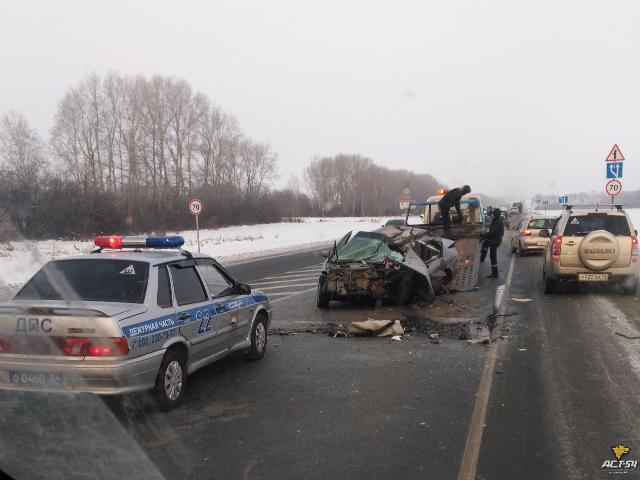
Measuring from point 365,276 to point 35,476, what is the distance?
6.46 m

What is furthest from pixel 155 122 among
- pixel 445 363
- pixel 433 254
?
pixel 445 363

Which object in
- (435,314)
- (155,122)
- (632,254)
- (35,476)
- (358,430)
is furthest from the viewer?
A: (155,122)

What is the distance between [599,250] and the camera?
10.3m

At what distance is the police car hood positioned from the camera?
13.9ft

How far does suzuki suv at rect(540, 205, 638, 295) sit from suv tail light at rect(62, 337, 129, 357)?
29.2 feet

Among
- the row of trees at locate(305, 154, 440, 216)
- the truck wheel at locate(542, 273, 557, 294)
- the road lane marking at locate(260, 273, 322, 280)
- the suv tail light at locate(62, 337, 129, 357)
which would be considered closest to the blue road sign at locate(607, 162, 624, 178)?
the truck wheel at locate(542, 273, 557, 294)

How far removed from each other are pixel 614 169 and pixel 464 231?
729 centimetres

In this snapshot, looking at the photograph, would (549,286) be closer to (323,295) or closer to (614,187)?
(323,295)

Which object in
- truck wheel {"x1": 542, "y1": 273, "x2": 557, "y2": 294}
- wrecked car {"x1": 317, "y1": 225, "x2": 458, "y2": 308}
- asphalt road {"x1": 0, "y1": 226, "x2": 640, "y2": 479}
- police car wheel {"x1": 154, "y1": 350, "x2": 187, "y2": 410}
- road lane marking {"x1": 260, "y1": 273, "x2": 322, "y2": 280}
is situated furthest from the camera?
road lane marking {"x1": 260, "y1": 273, "x2": 322, "y2": 280}

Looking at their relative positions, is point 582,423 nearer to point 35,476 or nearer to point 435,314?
point 35,476

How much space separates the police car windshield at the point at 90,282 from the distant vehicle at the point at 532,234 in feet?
56.1

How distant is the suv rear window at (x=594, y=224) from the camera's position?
10570 millimetres

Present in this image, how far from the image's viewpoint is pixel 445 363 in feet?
20.5

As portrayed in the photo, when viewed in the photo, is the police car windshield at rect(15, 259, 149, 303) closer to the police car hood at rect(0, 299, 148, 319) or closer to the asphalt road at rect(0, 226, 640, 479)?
the police car hood at rect(0, 299, 148, 319)
